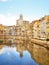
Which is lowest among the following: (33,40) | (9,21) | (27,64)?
(27,64)

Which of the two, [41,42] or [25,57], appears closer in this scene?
[25,57]

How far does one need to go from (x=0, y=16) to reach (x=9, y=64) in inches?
86.6

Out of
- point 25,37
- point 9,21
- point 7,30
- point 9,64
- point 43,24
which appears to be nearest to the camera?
point 9,64

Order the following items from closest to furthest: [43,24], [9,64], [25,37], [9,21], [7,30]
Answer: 1. [9,64]
2. [9,21]
3. [7,30]
4. [25,37]
5. [43,24]

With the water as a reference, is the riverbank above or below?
above

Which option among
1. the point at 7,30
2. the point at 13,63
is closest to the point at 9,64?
the point at 13,63

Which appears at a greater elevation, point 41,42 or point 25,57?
point 41,42

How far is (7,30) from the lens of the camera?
959 centimetres

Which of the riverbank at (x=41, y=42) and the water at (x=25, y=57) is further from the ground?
the riverbank at (x=41, y=42)

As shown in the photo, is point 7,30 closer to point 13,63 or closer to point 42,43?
point 42,43

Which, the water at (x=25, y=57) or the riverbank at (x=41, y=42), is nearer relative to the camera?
the water at (x=25, y=57)

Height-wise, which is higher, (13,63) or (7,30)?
(7,30)

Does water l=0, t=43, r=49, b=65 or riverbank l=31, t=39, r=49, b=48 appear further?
riverbank l=31, t=39, r=49, b=48

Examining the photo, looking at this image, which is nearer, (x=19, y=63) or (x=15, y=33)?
(x=19, y=63)
